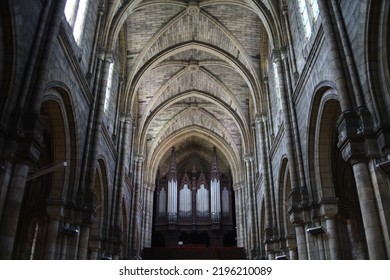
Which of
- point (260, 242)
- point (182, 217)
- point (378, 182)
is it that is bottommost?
point (378, 182)

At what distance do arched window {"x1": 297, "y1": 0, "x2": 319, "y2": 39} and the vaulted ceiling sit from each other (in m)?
3.83

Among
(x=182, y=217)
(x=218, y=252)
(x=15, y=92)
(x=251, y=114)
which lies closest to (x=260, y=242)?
(x=218, y=252)

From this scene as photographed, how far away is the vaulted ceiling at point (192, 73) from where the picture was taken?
885 inches

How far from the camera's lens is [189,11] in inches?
875

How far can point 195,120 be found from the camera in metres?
34.6

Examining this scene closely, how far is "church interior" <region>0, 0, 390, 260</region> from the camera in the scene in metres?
8.77

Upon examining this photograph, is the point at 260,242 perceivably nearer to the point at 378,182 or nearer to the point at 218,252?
the point at 218,252

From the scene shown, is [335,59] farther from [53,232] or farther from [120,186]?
[120,186]

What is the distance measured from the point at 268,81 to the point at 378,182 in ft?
47.8

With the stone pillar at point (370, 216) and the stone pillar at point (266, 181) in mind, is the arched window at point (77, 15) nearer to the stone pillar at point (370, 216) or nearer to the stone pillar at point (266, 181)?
the stone pillar at point (370, 216)

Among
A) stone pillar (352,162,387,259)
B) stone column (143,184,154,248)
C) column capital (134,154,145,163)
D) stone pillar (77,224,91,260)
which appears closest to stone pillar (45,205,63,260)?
stone pillar (77,224,91,260)

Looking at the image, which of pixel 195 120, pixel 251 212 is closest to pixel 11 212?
pixel 251 212

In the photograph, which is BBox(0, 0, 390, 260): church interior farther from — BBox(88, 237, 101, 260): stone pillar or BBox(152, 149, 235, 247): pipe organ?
BBox(152, 149, 235, 247): pipe organ

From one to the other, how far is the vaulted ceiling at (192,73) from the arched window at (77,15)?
3.33m
